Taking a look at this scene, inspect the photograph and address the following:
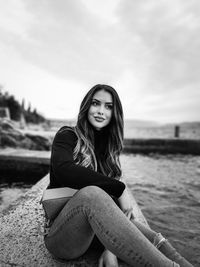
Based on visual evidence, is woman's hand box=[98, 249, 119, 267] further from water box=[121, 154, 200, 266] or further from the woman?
water box=[121, 154, 200, 266]

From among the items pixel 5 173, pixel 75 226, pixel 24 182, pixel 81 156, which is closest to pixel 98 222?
pixel 75 226

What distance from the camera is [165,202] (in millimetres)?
4664

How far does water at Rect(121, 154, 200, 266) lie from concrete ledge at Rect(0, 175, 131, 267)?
1777 mm

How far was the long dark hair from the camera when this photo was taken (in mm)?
1923

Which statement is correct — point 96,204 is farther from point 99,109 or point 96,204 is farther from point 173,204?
point 173,204

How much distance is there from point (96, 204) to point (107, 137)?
95cm

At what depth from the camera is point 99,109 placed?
2064 mm

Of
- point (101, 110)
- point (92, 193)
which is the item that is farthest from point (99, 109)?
point (92, 193)

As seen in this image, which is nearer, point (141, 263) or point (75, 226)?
point (141, 263)

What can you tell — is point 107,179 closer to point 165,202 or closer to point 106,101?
point 106,101

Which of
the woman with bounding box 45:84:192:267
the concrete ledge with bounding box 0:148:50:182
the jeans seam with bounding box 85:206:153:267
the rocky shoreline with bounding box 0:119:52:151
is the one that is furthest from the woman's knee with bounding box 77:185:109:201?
the rocky shoreline with bounding box 0:119:52:151

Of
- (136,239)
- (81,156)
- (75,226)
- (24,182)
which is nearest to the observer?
(136,239)

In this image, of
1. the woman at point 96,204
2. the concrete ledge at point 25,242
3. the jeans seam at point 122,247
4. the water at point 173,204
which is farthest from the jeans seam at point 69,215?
the water at point 173,204

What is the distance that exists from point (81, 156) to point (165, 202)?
3.44 m
